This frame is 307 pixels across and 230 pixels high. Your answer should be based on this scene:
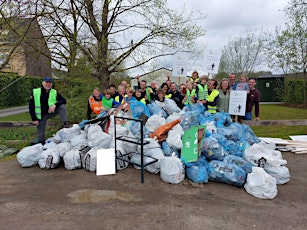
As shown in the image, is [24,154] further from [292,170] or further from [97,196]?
[292,170]

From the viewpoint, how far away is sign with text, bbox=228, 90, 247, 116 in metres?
5.45

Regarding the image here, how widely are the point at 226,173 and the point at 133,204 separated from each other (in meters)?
1.50

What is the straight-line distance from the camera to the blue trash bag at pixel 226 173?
11.5 feet

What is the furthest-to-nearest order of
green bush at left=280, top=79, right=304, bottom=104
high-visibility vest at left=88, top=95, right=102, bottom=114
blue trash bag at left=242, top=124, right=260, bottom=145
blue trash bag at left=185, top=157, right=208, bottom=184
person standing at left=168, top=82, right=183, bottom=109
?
green bush at left=280, top=79, right=304, bottom=104 < person standing at left=168, top=82, right=183, bottom=109 < high-visibility vest at left=88, top=95, right=102, bottom=114 < blue trash bag at left=242, top=124, right=260, bottom=145 < blue trash bag at left=185, top=157, right=208, bottom=184

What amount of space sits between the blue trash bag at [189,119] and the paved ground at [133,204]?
1.30m

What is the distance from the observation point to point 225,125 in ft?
16.9

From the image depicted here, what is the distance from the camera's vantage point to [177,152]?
4.16 m

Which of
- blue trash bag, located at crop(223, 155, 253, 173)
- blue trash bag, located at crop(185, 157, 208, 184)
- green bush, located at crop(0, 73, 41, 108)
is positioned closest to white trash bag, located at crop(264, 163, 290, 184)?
blue trash bag, located at crop(223, 155, 253, 173)

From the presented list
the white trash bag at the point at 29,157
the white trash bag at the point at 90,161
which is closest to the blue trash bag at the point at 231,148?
the white trash bag at the point at 90,161

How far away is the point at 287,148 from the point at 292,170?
4.64ft

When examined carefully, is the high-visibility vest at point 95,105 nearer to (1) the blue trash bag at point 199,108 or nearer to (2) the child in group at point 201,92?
(1) the blue trash bag at point 199,108

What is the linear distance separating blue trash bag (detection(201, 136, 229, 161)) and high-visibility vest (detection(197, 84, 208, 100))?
74.3 inches

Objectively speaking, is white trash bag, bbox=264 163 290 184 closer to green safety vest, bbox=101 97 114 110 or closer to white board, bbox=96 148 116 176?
white board, bbox=96 148 116 176

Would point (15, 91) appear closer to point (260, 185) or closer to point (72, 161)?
point (72, 161)
